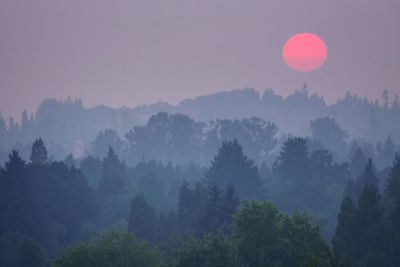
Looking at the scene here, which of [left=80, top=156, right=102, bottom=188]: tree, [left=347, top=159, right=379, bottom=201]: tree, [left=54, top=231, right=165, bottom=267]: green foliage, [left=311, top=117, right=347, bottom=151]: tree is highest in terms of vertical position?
[left=311, top=117, right=347, bottom=151]: tree

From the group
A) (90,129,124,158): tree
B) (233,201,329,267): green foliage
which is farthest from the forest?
(90,129,124,158): tree

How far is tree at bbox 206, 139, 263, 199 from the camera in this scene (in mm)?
93656

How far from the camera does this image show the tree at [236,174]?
93.7 metres

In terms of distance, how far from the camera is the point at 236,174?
9756cm

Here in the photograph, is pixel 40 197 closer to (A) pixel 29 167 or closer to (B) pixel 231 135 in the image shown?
(A) pixel 29 167

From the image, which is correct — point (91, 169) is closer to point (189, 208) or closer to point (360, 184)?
point (189, 208)

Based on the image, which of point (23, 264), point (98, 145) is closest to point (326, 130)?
point (98, 145)

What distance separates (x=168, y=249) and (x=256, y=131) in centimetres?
10318

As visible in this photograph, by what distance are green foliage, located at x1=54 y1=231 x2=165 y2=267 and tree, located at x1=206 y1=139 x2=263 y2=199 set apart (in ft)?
139

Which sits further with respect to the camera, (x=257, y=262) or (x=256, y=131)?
(x=256, y=131)

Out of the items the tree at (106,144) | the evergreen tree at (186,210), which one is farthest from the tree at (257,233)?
the tree at (106,144)

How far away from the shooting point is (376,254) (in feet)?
175

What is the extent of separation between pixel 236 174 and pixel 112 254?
50.0 meters

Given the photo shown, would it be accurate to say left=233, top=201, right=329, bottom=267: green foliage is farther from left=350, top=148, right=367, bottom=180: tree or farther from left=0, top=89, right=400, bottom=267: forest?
left=350, top=148, right=367, bottom=180: tree
